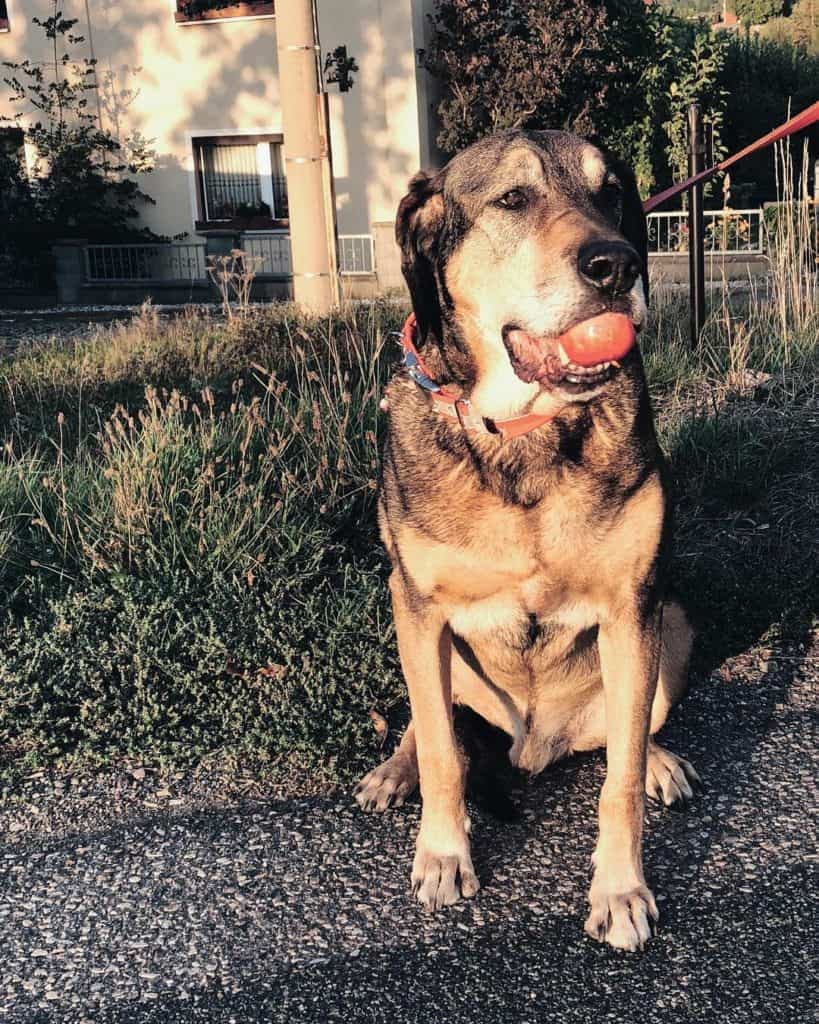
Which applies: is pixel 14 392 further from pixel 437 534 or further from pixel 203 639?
pixel 437 534

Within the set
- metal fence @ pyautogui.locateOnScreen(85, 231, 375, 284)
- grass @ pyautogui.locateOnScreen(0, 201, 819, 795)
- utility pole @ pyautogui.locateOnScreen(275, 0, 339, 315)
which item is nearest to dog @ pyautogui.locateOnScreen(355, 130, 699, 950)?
grass @ pyautogui.locateOnScreen(0, 201, 819, 795)

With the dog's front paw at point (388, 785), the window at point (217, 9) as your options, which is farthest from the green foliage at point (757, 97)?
the dog's front paw at point (388, 785)

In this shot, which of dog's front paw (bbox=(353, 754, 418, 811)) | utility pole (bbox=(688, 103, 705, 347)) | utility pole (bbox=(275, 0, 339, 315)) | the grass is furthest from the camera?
utility pole (bbox=(275, 0, 339, 315))

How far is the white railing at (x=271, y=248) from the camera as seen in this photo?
797 inches

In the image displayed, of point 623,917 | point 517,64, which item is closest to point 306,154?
point 623,917

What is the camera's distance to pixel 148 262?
68.8 ft

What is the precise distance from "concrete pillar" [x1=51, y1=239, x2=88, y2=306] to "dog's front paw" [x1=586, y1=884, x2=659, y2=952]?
62.0 feet

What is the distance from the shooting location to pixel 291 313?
325 inches

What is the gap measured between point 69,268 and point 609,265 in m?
19.0

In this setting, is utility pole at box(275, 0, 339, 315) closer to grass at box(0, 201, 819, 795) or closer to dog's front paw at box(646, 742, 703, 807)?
grass at box(0, 201, 819, 795)

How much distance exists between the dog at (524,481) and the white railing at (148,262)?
→ 18.2 meters

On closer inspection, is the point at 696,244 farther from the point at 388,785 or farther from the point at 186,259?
the point at 186,259

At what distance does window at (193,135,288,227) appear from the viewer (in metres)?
20.8

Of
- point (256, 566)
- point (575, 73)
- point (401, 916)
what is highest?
point (575, 73)
